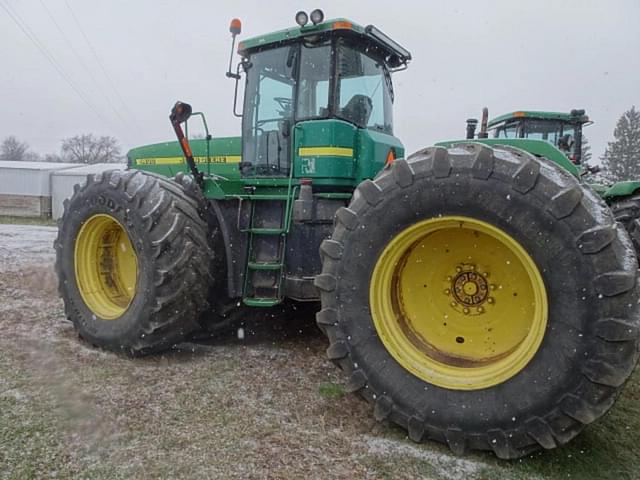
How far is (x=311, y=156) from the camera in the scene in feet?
14.0

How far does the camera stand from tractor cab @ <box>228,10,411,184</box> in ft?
13.9

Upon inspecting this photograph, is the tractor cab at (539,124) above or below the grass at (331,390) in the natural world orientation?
above

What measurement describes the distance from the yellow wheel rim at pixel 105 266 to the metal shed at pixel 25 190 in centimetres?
1993

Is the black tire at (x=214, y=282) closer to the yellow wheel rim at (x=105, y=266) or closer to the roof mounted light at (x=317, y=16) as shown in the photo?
the yellow wheel rim at (x=105, y=266)

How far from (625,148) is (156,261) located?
54524mm

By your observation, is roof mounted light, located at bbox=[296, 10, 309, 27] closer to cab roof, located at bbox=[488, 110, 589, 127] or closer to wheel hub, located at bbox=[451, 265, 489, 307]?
wheel hub, located at bbox=[451, 265, 489, 307]

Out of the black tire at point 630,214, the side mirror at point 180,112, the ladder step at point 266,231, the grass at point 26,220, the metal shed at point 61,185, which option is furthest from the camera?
the metal shed at point 61,185

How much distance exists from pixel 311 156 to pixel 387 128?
103 cm

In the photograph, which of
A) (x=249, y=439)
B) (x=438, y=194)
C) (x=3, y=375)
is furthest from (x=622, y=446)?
(x=3, y=375)

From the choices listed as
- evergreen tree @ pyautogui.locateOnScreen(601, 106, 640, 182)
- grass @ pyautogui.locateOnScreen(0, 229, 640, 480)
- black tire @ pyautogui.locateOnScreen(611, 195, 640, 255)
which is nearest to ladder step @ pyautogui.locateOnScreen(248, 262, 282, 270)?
grass @ pyautogui.locateOnScreen(0, 229, 640, 480)

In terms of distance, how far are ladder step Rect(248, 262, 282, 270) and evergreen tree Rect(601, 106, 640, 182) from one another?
1983 inches

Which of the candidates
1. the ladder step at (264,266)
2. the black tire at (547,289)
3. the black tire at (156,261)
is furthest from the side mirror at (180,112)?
the black tire at (547,289)

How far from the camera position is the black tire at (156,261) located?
161 inches

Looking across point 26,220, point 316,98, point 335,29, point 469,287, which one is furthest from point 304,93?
point 26,220
